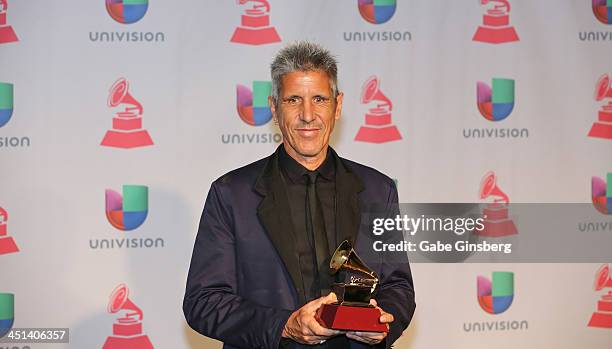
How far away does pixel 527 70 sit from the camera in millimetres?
3480

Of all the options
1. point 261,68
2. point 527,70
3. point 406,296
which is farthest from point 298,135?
point 527,70

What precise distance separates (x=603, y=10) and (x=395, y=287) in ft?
7.29

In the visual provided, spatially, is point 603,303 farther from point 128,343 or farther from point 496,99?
point 128,343

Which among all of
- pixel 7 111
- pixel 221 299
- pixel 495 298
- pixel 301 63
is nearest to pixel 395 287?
pixel 221 299

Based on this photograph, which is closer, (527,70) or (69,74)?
(69,74)

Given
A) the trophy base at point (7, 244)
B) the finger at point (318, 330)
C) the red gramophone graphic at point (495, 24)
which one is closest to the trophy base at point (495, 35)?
the red gramophone graphic at point (495, 24)

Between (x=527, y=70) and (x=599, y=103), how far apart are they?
389mm

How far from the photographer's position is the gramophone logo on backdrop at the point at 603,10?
11.6ft

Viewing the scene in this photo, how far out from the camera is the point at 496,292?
345cm

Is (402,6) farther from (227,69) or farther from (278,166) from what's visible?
(278,166)

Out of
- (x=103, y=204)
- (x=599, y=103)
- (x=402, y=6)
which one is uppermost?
(x=402, y=6)

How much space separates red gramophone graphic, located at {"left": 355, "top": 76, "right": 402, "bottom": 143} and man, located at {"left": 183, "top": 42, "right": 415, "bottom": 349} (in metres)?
1.35

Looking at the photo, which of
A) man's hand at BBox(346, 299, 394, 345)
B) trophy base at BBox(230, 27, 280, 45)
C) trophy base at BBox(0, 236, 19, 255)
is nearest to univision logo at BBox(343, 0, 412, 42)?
trophy base at BBox(230, 27, 280, 45)

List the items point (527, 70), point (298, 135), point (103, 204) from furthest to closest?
point (527, 70) < point (103, 204) < point (298, 135)
